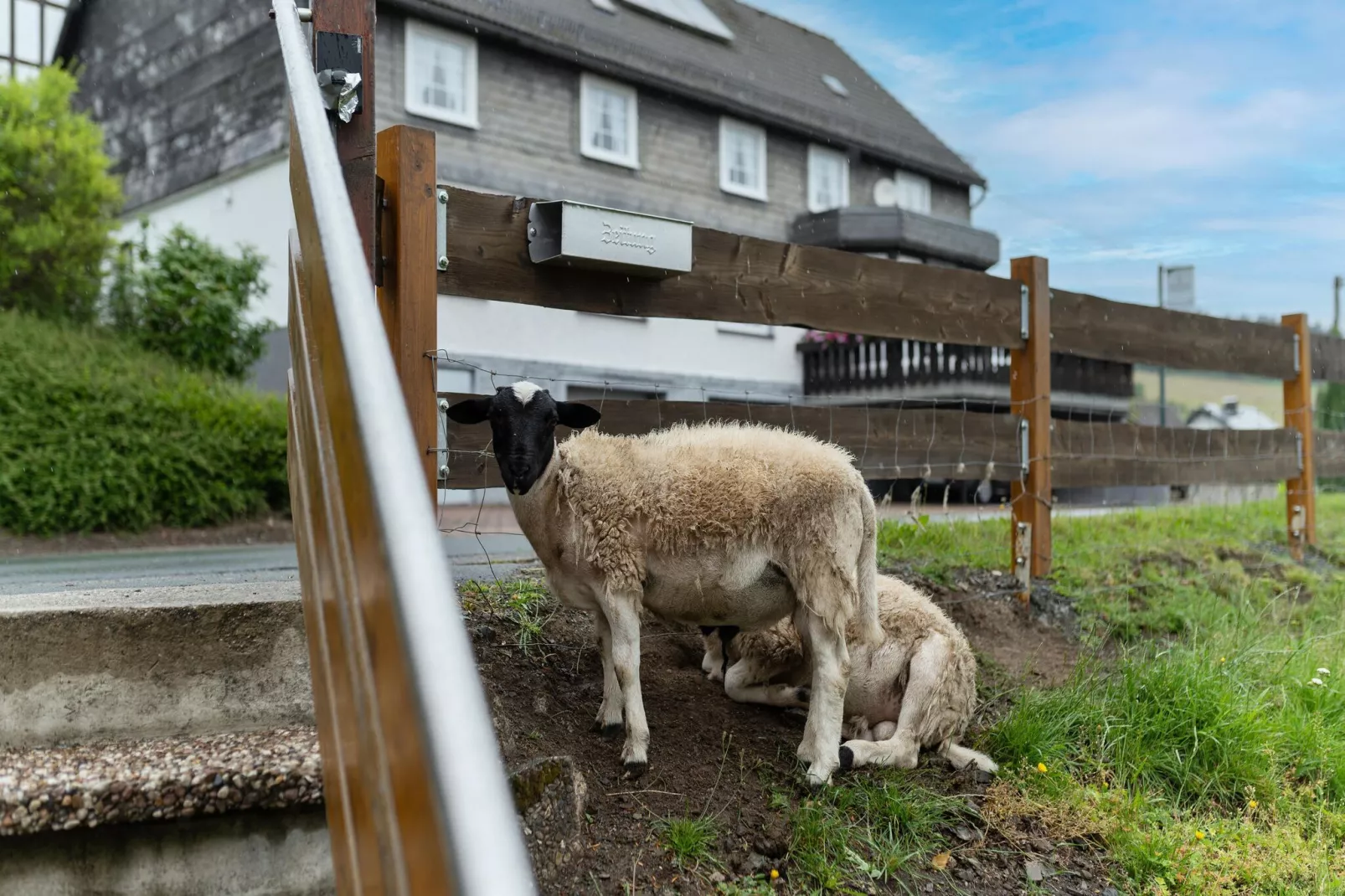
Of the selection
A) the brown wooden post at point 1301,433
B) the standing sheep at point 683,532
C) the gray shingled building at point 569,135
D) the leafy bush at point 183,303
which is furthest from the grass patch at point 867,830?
the leafy bush at point 183,303

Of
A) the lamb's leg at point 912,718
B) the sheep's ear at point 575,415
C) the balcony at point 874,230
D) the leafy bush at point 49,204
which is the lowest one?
the lamb's leg at point 912,718

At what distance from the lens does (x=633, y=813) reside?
306 cm

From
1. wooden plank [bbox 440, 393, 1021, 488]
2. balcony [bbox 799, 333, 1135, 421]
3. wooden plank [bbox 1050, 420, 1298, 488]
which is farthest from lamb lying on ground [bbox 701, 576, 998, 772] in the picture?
balcony [bbox 799, 333, 1135, 421]

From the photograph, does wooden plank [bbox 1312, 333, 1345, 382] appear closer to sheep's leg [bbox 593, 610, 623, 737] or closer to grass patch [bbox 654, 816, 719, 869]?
sheep's leg [bbox 593, 610, 623, 737]

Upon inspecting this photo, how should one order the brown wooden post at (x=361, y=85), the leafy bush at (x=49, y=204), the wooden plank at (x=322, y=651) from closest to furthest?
the wooden plank at (x=322, y=651), the brown wooden post at (x=361, y=85), the leafy bush at (x=49, y=204)

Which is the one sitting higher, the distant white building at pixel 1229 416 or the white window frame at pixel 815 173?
the white window frame at pixel 815 173

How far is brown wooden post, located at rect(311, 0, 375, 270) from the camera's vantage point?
3180 mm

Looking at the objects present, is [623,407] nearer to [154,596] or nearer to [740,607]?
[740,607]

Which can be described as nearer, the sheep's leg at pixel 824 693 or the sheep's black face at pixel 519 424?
the sheep's black face at pixel 519 424

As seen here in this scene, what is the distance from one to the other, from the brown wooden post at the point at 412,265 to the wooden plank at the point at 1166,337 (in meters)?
4.07

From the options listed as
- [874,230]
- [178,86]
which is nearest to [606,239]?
[874,230]

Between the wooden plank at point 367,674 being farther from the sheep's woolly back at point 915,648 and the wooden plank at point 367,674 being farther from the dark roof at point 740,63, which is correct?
the dark roof at point 740,63

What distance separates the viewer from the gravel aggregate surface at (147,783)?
229 centimetres

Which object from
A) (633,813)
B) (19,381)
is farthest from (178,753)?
(19,381)
